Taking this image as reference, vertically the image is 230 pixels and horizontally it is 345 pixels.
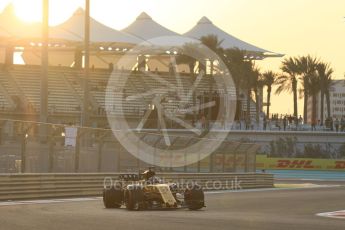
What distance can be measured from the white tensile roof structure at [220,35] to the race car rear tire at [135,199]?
6348cm

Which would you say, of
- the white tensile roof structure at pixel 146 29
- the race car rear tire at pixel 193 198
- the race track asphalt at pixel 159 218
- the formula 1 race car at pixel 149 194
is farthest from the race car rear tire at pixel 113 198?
the white tensile roof structure at pixel 146 29

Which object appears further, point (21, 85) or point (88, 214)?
Answer: point (21, 85)

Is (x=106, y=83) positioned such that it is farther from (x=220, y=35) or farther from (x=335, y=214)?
(x=335, y=214)

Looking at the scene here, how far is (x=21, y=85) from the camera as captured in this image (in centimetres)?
7056

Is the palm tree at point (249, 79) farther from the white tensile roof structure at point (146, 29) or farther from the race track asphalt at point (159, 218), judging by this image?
the race track asphalt at point (159, 218)

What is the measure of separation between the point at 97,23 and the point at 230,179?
4829cm

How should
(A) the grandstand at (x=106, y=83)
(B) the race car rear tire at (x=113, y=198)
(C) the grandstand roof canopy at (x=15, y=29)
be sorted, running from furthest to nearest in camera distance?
(C) the grandstand roof canopy at (x=15, y=29) < (A) the grandstand at (x=106, y=83) < (B) the race car rear tire at (x=113, y=198)

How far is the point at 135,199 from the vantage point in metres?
19.5

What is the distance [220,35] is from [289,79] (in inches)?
334

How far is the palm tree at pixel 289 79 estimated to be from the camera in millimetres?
82688

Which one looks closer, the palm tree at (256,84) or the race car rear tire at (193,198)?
the race car rear tire at (193,198)

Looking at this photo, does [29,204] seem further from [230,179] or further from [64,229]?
[230,179]

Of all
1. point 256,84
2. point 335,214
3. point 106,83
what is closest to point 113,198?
point 335,214

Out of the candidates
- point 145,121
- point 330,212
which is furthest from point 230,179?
point 145,121
